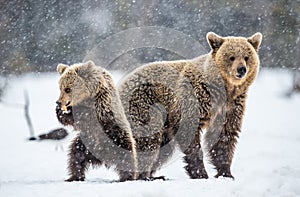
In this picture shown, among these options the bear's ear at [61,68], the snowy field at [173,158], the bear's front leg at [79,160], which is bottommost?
the snowy field at [173,158]

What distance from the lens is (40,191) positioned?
4.89m

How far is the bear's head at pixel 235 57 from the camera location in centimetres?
599

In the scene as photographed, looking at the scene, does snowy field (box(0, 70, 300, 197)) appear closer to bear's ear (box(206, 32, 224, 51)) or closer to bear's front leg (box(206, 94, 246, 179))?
bear's front leg (box(206, 94, 246, 179))

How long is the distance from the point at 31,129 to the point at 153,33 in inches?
214

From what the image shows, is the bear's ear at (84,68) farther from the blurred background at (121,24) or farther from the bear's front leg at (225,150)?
the blurred background at (121,24)

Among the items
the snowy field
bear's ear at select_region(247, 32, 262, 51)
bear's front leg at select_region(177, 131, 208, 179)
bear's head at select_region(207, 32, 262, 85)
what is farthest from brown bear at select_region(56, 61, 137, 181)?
bear's ear at select_region(247, 32, 262, 51)

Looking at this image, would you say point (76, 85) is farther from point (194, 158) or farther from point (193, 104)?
point (194, 158)

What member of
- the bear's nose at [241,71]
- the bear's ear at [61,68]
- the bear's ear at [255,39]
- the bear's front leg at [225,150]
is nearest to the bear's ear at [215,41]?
the bear's ear at [255,39]

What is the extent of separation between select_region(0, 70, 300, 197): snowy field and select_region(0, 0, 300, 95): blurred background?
2.34ft

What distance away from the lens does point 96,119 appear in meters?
5.62

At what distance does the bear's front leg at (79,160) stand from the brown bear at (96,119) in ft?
0.04

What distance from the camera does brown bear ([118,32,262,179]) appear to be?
6.04 metres

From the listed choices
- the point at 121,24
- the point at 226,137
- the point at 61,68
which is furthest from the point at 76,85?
the point at 121,24

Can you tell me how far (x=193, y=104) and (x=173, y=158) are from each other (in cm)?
113
